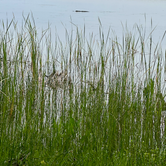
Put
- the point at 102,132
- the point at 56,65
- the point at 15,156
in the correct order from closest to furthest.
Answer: the point at 15,156 → the point at 102,132 → the point at 56,65

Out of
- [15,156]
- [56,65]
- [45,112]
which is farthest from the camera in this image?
[56,65]

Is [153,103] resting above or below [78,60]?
below

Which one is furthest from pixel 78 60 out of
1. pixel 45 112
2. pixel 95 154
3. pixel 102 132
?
pixel 95 154

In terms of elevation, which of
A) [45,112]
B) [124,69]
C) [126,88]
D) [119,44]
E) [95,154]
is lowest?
[95,154]

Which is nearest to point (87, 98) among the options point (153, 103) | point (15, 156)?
point (153, 103)

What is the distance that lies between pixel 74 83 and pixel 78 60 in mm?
255

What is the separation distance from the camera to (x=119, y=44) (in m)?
2.89

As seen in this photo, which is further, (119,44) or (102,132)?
(119,44)

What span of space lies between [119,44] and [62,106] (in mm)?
926

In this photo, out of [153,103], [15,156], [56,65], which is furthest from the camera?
[56,65]

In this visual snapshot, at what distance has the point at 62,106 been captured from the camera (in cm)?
264

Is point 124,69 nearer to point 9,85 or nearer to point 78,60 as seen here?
point 78,60

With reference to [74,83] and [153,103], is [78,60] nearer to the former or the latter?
[74,83]

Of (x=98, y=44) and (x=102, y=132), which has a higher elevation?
(x=98, y=44)
